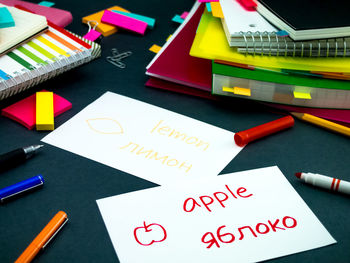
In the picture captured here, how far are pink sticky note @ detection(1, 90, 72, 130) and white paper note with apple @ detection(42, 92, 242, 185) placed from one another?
0.12 feet

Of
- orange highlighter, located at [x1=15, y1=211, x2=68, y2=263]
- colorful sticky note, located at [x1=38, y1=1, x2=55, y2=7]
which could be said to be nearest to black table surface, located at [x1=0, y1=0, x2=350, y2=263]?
orange highlighter, located at [x1=15, y1=211, x2=68, y2=263]

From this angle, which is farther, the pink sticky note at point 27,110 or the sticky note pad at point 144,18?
the sticky note pad at point 144,18

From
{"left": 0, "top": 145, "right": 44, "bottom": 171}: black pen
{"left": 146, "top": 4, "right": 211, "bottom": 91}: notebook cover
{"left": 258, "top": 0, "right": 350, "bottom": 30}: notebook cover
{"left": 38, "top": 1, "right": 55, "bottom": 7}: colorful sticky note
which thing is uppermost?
{"left": 258, "top": 0, "right": 350, "bottom": 30}: notebook cover

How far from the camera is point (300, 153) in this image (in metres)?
0.69

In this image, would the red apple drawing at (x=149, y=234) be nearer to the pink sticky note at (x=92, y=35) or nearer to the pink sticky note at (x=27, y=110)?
the pink sticky note at (x=27, y=110)

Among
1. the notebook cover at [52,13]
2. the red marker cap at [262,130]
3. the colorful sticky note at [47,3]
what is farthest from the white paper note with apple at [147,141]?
the colorful sticky note at [47,3]

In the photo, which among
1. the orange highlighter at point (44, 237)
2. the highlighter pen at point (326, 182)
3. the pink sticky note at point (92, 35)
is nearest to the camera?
the orange highlighter at point (44, 237)

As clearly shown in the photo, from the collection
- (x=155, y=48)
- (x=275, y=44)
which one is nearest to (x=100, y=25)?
(x=155, y=48)

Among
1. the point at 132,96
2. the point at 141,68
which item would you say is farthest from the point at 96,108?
the point at 141,68

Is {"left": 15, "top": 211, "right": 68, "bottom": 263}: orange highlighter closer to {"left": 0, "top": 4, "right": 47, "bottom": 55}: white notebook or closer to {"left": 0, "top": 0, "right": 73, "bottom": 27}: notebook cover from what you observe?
{"left": 0, "top": 4, "right": 47, "bottom": 55}: white notebook

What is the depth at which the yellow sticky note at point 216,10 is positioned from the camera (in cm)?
82

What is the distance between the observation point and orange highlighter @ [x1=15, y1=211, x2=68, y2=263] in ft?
1.60

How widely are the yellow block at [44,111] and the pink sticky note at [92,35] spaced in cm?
26

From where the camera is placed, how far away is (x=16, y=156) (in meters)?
0.63
